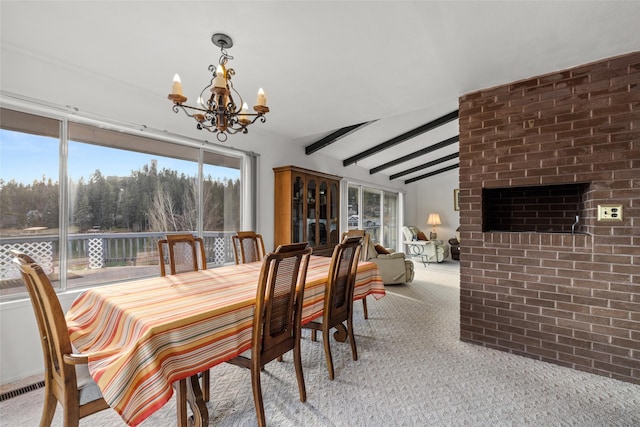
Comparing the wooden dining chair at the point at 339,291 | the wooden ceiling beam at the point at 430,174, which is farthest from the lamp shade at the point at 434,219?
the wooden dining chair at the point at 339,291

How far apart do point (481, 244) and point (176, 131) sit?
3215mm

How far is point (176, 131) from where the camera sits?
3154 millimetres

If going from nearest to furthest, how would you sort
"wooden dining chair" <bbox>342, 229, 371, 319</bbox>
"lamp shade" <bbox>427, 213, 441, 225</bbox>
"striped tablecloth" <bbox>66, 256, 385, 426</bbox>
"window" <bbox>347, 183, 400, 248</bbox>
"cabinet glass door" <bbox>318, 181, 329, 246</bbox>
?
"striped tablecloth" <bbox>66, 256, 385, 426</bbox> → "wooden dining chair" <bbox>342, 229, 371, 319</bbox> → "cabinet glass door" <bbox>318, 181, 329, 246</bbox> → "window" <bbox>347, 183, 400, 248</bbox> → "lamp shade" <bbox>427, 213, 441, 225</bbox>

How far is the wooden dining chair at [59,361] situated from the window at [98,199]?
4.22ft

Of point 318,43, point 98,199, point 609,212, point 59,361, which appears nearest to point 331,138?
point 318,43

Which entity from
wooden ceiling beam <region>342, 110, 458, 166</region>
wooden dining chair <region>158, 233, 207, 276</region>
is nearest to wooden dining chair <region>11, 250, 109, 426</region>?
wooden dining chair <region>158, 233, 207, 276</region>

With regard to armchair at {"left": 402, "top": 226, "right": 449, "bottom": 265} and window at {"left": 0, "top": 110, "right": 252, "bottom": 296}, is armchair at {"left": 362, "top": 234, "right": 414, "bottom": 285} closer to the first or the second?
window at {"left": 0, "top": 110, "right": 252, "bottom": 296}

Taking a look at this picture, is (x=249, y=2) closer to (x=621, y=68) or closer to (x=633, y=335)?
(x=621, y=68)

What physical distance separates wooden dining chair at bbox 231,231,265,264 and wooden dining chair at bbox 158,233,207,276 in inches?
14.8

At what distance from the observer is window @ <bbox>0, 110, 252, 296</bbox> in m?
2.27

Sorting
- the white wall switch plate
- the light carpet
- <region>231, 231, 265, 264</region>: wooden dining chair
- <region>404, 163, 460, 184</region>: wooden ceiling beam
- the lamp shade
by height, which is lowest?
the light carpet

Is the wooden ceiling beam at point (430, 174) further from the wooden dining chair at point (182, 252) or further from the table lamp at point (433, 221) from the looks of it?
the wooden dining chair at point (182, 252)

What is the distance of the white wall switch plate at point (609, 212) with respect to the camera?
216cm

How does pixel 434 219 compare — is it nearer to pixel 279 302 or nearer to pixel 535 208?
pixel 535 208
